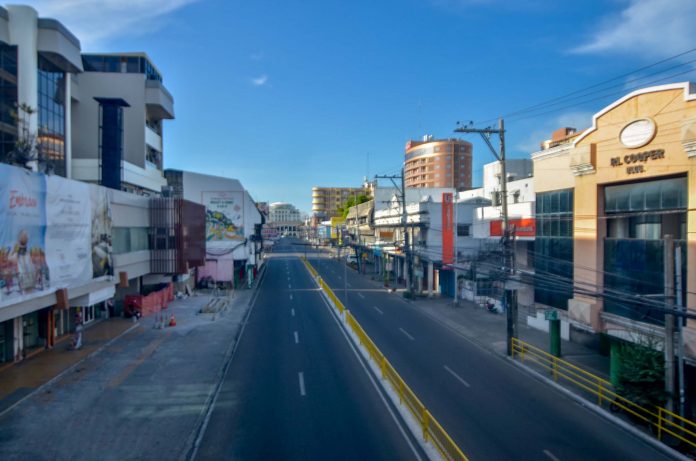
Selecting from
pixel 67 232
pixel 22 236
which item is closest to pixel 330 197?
pixel 67 232

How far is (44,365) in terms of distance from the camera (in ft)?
61.7

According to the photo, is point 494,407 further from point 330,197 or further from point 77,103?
point 330,197

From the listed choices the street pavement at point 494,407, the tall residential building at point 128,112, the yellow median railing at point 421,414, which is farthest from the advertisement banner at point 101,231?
the tall residential building at point 128,112

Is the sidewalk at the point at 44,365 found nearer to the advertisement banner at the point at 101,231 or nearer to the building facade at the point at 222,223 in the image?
the advertisement banner at the point at 101,231

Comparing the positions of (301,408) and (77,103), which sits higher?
(77,103)

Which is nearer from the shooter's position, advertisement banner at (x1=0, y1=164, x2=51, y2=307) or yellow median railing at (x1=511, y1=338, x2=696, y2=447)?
yellow median railing at (x1=511, y1=338, x2=696, y2=447)

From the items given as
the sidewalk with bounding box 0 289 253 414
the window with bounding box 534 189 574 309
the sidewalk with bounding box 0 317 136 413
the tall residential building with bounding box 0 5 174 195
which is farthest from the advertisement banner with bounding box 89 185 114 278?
the window with bounding box 534 189 574 309

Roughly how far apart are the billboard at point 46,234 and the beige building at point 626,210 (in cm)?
1981

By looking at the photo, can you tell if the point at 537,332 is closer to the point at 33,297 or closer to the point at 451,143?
the point at 33,297

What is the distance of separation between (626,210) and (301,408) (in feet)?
50.8

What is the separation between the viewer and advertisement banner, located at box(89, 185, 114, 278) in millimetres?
22516

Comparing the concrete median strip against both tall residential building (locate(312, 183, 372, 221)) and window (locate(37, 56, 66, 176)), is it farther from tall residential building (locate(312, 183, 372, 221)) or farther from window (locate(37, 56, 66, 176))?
tall residential building (locate(312, 183, 372, 221))

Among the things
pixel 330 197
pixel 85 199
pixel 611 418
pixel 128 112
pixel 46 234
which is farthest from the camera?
pixel 330 197

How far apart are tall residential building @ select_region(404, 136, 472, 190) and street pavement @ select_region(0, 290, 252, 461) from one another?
96.4 meters
